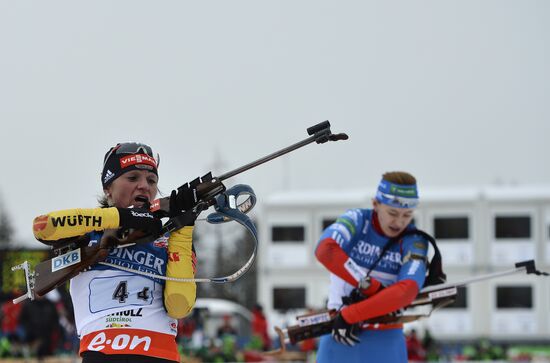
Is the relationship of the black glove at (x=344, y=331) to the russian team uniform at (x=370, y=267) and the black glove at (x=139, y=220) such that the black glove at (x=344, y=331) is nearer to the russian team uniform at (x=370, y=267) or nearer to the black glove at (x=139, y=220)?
the russian team uniform at (x=370, y=267)

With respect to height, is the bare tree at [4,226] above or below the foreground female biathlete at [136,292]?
below

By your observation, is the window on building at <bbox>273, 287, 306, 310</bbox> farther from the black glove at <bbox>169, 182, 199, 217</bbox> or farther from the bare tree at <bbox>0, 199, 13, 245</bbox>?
the black glove at <bbox>169, 182, 199, 217</bbox>

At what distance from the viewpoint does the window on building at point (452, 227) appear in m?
35.3

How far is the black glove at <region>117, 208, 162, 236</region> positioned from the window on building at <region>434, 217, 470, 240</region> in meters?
31.6

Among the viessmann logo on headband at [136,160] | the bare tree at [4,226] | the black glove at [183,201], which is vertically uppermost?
the viessmann logo on headband at [136,160]

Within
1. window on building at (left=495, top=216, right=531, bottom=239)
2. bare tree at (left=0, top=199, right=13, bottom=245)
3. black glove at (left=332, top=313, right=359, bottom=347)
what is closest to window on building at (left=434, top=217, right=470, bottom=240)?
window on building at (left=495, top=216, right=531, bottom=239)

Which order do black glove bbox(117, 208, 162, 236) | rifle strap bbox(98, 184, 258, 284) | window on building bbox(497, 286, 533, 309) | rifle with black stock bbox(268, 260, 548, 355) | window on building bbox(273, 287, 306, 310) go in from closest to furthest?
black glove bbox(117, 208, 162, 236) → rifle strap bbox(98, 184, 258, 284) → rifle with black stock bbox(268, 260, 548, 355) → window on building bbox(497, 286, 533, 309) → window on building bbox(273, 287, 306, 310)

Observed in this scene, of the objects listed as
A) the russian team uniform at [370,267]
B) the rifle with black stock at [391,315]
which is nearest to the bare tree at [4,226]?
the rifle with black stock at [391,315]

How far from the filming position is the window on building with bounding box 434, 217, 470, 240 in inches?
1390

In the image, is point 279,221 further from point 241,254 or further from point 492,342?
point 241,254

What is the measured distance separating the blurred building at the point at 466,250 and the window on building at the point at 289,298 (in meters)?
0.03

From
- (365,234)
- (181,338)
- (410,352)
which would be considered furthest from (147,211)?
(181,338)

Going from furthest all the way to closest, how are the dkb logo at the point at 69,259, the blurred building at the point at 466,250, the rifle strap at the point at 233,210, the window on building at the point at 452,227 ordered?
the window on building at the point at 452,227
the blurred building at the point at 466,250
the rifle strap at the point at 233,210
the dkb logo at the point at 69,259

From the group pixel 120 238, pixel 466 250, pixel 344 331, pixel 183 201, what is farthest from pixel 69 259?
pixel 466 250
